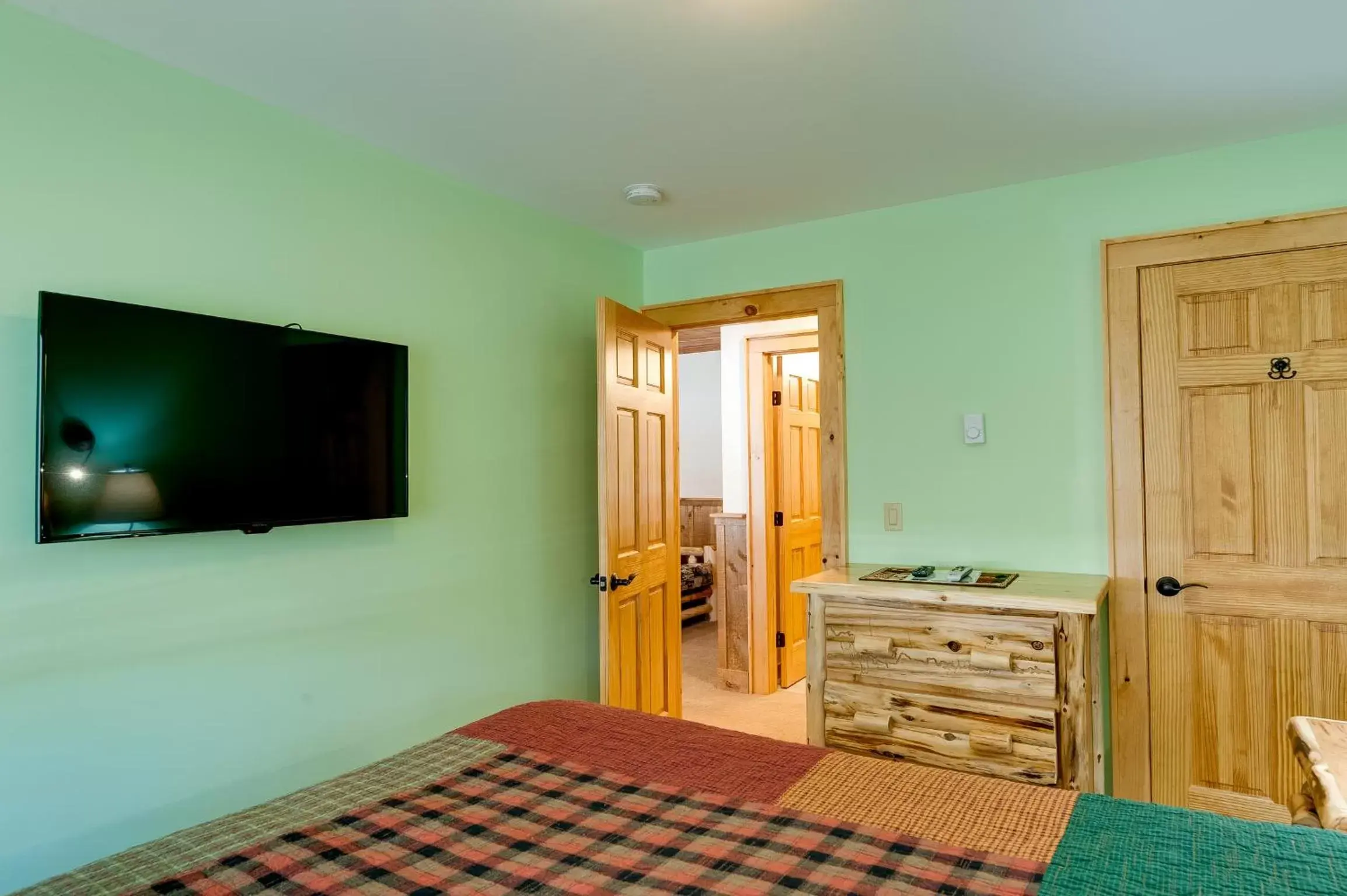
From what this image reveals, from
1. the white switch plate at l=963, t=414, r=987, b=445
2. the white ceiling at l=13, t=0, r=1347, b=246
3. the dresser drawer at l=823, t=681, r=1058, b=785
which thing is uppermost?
the white ceiling at l=13, t=0, r=1347, b=246

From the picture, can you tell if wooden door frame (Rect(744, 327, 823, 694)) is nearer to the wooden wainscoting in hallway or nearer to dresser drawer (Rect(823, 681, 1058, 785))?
the wooden wainscoting in hallway

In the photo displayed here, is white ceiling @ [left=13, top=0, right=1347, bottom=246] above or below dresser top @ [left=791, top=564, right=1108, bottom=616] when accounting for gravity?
above

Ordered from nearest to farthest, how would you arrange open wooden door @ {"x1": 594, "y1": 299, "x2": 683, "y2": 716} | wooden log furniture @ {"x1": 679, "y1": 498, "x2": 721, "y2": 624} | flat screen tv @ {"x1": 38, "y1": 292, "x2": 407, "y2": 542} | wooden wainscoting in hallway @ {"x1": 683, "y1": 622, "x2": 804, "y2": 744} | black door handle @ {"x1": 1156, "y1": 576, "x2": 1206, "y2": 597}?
flat screen tv @ {"x1": 38, "y1": 292, "x2": 407, "y2": 542}, black door handle @ {"x1": 1156, "y1": 576, "x2": 1206, "y2": 597}, open wooden door @ {"x1": 594, "y1": 299, "x2": 683, "y2": 716}, wooden wainscoting in hallway @ {"x1": 683, "y1": 622, "x2": 804, "y2": 744}, wooden log furniture @ {"x1": 679, "y1": 498, "x2": 721, "y2": 624}

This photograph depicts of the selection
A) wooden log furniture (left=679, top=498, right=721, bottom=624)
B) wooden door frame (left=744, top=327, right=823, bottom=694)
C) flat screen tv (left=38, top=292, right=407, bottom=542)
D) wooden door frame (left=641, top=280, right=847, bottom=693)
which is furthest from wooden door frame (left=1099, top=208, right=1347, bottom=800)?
wooden log furniture (left=679, top=498, right=721, bottom=624)

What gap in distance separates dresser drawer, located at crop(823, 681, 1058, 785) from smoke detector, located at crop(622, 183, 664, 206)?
192 cm

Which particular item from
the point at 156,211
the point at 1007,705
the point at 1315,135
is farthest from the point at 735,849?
the point at 1315,135

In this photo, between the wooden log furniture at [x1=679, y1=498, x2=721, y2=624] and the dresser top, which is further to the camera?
the wooden log furniture at [x1=679, y1=498, x2=721, y2=624]

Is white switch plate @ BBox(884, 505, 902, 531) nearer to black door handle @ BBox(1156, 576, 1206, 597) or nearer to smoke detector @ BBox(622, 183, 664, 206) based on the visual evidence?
black door handle @ BBox(1156, 576, 1206, 597)

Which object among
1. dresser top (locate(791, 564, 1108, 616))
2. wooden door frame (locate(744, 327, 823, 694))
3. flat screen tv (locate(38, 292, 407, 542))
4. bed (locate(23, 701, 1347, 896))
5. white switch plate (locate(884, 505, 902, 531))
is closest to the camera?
bed (locate(23, 701, 1347, 896))

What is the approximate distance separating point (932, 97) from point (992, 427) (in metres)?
1.28

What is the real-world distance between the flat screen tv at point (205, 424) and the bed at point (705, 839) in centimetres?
89

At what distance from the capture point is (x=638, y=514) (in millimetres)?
3340

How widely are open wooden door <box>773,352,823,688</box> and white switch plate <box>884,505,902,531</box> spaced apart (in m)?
1.36

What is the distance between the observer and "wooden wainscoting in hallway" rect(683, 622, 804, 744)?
156 inches
